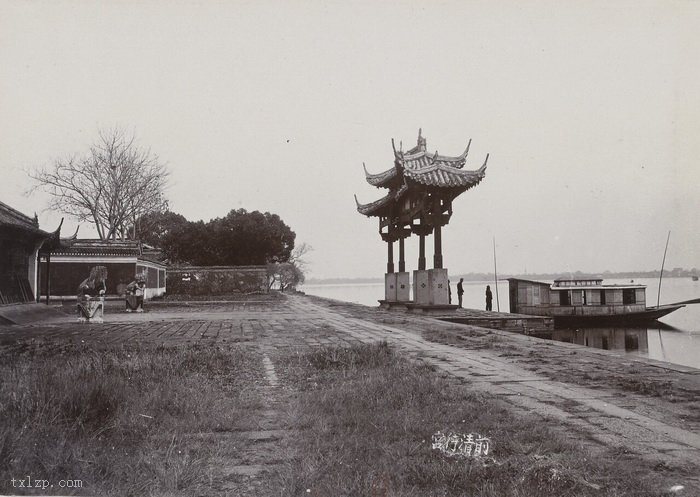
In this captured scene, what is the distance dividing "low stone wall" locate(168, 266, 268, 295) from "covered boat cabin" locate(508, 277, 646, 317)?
66.0ft

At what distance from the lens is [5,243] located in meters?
13.2

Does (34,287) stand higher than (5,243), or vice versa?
(5,243)

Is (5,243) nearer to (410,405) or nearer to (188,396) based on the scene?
(188,396)

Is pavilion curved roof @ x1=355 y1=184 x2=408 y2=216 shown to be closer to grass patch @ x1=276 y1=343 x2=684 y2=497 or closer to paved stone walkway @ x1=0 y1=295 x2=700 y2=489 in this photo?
paved stone walkway @ x1=0 y1=295 x2=700 y2=489

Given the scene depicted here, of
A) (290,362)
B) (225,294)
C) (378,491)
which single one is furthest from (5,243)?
(225,294)

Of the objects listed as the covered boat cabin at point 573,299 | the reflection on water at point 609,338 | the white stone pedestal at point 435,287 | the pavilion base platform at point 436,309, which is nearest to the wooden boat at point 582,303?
the covered boat cabin at point 573,299

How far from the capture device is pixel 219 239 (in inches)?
1805

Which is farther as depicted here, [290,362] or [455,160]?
[455,160]

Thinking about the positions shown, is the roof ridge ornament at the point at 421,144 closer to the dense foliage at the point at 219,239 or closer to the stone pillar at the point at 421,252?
the stone pillar at the point at 421,252

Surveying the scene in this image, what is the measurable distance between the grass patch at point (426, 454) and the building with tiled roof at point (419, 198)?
13.1 metres

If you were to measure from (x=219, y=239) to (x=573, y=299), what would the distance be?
29.4 metres

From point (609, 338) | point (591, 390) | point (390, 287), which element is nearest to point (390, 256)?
point (390, 287)

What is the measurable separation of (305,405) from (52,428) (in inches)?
69.7

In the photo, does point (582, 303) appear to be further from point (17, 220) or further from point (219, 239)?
point (219, 239)
